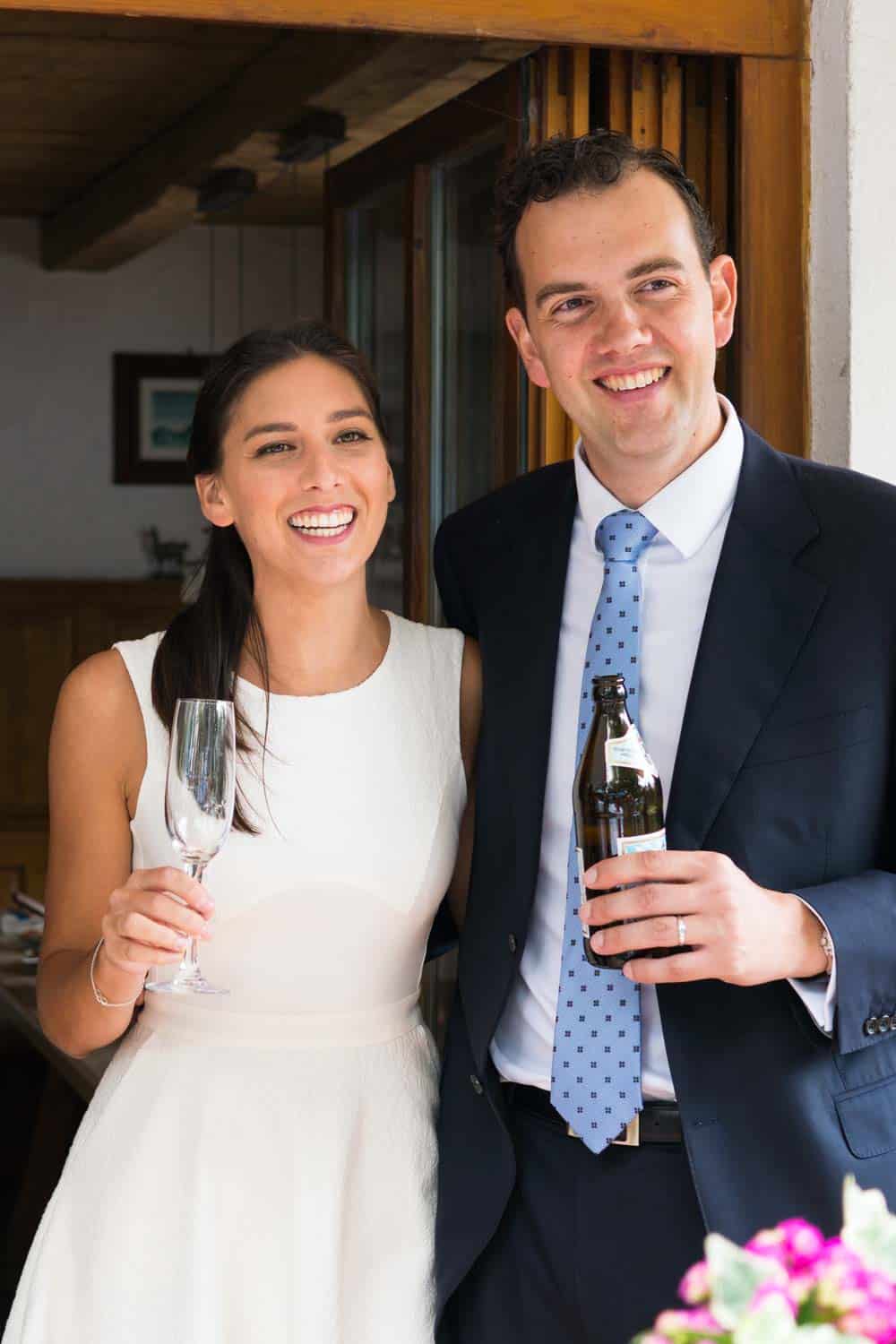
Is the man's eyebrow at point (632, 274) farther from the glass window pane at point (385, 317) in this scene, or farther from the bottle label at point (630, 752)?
the glass window pane at point (385, 317)

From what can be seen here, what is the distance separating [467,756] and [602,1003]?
0.49m

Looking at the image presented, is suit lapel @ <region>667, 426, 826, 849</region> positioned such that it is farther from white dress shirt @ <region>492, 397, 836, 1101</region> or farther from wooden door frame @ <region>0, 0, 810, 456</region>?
wooden door frame @ <region>0, 0, 810, 456</region>

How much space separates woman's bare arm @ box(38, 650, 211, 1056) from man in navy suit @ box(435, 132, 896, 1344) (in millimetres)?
439

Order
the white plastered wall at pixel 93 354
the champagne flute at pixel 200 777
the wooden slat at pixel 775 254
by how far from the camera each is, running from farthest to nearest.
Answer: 1. the white plastered wall at pixel 93 354
2. the wooden slat at pixel 775 254
3. the champagne flute at pixel 200 777

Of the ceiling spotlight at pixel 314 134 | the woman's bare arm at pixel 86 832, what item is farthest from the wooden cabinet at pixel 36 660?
the woman's bare arm at pixel 86 832

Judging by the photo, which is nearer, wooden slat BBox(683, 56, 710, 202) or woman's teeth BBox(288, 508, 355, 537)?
woman's teeth BBox(288, 508, 355, 537)

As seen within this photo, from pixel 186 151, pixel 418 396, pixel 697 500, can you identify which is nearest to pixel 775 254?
pixel 697 500

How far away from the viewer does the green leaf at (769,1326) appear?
3.06 ft

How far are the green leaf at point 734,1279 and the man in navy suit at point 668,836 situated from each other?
0.69 metres

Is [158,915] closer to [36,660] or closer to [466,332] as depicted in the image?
[466,332]

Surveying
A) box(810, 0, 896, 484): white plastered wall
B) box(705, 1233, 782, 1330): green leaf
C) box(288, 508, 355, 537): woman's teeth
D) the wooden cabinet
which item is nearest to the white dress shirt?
box(288, 508, 355, 537): woman's teeth

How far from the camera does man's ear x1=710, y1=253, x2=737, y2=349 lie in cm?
Result: 210

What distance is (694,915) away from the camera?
1.69m

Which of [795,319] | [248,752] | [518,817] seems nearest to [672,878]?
[518,817]
